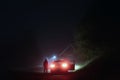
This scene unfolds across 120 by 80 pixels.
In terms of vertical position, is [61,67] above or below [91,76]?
above

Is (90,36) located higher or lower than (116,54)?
higher

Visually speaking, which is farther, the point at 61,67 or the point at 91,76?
the point at 61,67

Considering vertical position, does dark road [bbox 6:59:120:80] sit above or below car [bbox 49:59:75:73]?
below

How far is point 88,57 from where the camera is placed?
41.0m

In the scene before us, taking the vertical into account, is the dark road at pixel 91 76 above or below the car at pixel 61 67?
below

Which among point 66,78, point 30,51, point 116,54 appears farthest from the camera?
point 30,51

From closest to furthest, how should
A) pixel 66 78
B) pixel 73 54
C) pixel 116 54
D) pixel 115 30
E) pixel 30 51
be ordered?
1. pixel 66 78
2. pixel 116 54
3. pixel 115 30
4. pixel 73 54
5. pixel 30 51

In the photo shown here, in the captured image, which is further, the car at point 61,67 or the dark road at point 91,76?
the car at point 61,67

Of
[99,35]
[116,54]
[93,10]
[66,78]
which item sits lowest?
[66,78]

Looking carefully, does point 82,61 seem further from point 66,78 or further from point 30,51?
point 30,51

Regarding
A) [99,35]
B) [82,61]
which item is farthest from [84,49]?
[99,35]

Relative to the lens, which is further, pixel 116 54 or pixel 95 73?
pixel 116 54

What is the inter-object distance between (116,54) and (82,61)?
834cm

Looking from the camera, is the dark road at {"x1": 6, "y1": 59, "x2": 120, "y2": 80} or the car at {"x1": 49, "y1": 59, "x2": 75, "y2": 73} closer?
the dark road at {"x1": 6, "y1": 59, "x2": 120, "y2": 80}
